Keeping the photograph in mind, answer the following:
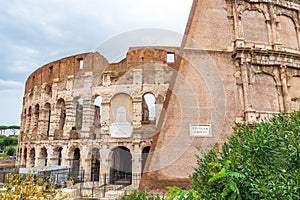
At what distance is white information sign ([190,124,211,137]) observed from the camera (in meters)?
10.6

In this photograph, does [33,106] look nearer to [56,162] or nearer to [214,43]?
[56,162]

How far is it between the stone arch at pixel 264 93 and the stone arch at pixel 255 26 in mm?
2261

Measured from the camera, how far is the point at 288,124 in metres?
3.79

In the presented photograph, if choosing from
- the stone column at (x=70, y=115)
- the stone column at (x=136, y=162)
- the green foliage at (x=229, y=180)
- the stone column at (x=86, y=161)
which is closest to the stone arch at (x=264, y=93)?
the stone column at (x=136, y=162)

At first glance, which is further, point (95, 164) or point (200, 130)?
point (95, 164)

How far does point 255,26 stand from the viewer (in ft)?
43.2

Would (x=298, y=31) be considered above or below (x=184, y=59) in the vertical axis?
above

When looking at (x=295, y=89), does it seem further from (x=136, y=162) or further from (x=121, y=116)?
(x=121, y=116)

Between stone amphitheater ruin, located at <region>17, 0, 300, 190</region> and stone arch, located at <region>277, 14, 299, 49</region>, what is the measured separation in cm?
8

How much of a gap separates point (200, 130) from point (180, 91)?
2.16m

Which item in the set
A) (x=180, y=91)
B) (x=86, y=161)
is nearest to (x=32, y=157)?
(x=86, y=161)

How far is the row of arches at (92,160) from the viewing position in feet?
55.7

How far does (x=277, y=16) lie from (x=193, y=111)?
8580mm

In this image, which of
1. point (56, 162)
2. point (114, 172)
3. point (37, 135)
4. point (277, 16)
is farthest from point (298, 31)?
point (37, 135)
